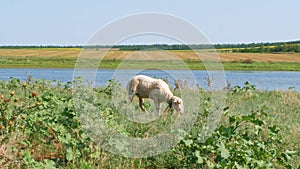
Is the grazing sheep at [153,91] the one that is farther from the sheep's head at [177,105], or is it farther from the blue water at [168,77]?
the blue water at [168,77]

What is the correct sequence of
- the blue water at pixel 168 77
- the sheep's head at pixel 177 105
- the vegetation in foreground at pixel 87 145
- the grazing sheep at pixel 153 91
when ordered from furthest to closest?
the blue water at pixel 168 77 → the grazing sheep at pixel 153 91 → the sheep's head at pixel 177 105 → the vegetation in foreground at pixel 87 145

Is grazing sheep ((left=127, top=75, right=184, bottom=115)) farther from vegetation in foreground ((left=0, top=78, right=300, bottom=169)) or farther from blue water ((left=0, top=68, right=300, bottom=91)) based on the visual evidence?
vegetation in foreground ((left=0, top=78, right=300, bottom=169))

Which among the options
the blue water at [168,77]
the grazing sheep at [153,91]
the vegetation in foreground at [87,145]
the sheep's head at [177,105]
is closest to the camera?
the vegetation in foreground at [87,145]

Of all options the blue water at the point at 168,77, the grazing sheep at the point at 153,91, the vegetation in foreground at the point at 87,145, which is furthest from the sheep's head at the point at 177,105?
the vegetation in foreground at the point at 87,145

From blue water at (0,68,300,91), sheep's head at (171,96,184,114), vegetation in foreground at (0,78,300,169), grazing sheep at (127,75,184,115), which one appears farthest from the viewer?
blue water at (0,68,300,91)

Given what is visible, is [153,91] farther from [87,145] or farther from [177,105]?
[87,145]

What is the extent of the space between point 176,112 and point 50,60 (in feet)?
161

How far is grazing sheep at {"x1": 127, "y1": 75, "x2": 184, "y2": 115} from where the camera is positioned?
372 inches

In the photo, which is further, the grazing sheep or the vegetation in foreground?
the grazing sheep

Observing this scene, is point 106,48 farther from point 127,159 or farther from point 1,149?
point 1,149

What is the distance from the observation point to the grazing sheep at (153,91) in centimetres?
945

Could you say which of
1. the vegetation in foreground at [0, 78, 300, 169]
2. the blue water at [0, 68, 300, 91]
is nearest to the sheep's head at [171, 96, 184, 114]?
the blue water at [0, 68, 300, 91]

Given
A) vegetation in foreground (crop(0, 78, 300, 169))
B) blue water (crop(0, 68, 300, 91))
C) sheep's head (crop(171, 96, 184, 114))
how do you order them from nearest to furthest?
Answer: vegetation in foreground (crop(0, 78, 300, 169)) → sheep's head (crop(171, 96, 184, 114)) → blue water (crop(0, 68, 300, 91))

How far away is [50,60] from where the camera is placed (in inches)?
2208
